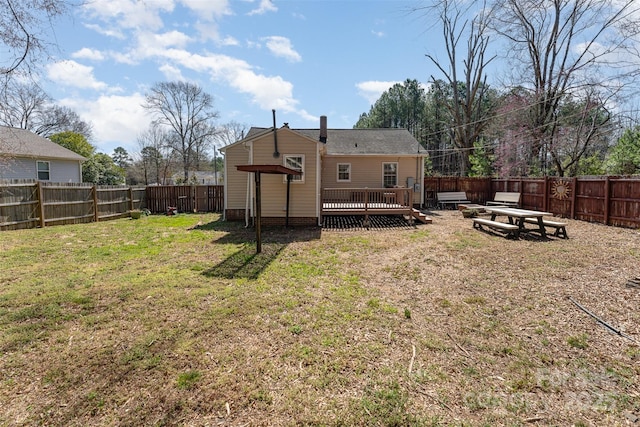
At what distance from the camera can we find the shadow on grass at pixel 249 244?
5.77 m

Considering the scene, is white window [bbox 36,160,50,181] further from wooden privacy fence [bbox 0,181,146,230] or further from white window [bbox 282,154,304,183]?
white window [bbox 282,154,304,183]

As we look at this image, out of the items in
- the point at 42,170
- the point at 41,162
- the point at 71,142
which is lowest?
the point at 42,170

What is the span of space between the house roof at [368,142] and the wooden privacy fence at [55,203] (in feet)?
22.4

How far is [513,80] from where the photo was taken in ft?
66.1

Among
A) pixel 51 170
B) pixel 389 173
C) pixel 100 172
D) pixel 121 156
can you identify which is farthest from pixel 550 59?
pixel 121 156

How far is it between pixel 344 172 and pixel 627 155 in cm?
1624

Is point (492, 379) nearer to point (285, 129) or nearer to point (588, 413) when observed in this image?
point (588, 413)

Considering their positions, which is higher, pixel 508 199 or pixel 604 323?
pixel 508 199

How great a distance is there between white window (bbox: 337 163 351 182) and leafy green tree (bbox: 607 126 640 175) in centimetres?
1553

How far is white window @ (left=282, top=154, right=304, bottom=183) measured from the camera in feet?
34.5

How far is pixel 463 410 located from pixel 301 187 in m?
8.83

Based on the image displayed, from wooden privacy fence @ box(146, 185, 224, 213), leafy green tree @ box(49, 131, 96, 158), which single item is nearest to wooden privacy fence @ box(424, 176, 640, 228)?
wooden privacy fence @ box(146, 185, 224, 213)

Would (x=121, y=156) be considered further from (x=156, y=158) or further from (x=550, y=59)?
(x=550, y=59)

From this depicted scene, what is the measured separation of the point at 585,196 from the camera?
11.5m
